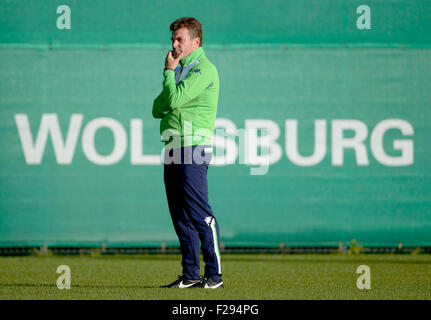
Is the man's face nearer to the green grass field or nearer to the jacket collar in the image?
the jacket collar

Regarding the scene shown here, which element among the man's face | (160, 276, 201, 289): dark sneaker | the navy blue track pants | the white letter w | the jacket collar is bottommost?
(160, 276, 201, 289): dark sneaker

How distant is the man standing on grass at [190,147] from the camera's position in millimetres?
4801

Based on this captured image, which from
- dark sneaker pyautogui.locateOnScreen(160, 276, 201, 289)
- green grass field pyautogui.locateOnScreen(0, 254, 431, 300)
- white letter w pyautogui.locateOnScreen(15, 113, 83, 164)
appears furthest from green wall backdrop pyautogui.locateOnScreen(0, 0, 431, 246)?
dark sneaker pyautogui.locateOnScreen(160, 276, 201, 289)

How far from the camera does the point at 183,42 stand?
16.1 ft

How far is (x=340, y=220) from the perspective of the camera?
770 cm

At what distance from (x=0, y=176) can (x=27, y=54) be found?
126 cm

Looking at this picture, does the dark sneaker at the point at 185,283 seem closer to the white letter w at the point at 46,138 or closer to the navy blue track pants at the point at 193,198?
the navy blue track pants at the point at 193,198

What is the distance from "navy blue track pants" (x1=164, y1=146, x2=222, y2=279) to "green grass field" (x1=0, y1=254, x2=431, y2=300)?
266 mm

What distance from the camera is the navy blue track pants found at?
4809 mm

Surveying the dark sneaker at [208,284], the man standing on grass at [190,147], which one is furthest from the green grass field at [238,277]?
the man standing on grass at [190,147]

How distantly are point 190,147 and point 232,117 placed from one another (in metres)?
2.94

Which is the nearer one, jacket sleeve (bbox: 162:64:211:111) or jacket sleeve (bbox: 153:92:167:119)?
jacket sleeve (bbox: 162:64:211:111)
